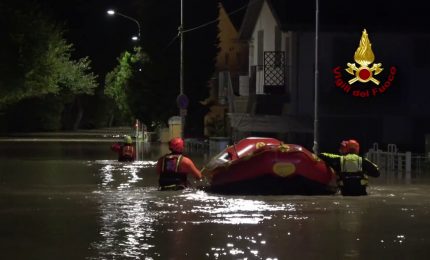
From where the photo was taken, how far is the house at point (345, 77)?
130 ft

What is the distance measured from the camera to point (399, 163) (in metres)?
29.0

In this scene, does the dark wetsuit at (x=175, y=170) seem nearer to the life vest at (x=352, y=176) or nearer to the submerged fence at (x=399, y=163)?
the life vest at (x=352, y=176)

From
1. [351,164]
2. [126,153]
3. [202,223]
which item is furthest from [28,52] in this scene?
[202,223]

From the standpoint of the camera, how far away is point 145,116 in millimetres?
65250

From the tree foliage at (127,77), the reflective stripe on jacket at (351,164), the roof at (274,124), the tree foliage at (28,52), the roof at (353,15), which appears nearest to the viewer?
the reflective stripe on jacket at (351,164)

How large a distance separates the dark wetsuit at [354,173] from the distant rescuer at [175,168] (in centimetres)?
304

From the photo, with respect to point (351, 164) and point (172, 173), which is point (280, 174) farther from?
point (172, 173)

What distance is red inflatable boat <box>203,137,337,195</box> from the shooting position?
1909cm

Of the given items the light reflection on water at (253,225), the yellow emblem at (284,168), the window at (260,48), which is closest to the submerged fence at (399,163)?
the light reflection on water at (253,225)

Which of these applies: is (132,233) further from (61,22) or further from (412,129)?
(61,22)

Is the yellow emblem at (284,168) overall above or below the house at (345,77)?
below

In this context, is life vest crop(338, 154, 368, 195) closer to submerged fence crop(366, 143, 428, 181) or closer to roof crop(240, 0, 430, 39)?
submerged fence crop(366, 143, 428, 181)

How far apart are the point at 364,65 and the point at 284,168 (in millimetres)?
20130

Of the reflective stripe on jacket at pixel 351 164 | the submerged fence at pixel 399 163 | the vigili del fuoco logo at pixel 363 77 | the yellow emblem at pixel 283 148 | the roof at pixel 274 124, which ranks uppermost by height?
the vigili del fuoco logo at pixel 363 77
